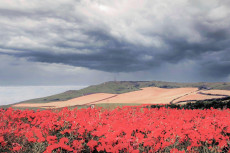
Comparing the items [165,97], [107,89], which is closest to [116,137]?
[165,97]

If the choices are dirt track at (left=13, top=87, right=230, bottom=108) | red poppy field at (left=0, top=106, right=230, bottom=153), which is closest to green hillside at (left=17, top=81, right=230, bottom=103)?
dirt track at (left=13, top=87, right=230, bottom=108)

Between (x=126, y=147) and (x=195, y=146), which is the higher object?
(x=126, y=147)

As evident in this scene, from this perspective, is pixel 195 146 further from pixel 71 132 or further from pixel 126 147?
pixel 71 132

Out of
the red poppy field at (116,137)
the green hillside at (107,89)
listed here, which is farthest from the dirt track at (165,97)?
the green hillside at (107,89)

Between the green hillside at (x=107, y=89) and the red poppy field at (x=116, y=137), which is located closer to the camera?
the red poppy field at (x=116, y=137)

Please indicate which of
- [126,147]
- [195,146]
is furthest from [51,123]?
[195,146]

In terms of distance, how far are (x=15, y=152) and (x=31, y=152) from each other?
0.56 meters

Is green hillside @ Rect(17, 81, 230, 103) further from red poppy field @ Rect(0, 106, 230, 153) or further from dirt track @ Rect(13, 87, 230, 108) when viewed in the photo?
red poppy field @ Rect(0, 106, 230, 153)

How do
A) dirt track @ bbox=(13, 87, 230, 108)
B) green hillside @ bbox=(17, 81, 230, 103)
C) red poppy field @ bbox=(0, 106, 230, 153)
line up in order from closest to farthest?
1. red poppy field @ bbox=(0, 106, 230, 153)
2. dirt track @ bbox=(13, 87, 230, 108)
3. green hillside @ bbox=(17, 81, 230, 103)

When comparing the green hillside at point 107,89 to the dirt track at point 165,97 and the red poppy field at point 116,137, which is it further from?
the red poppy field at point 116,137

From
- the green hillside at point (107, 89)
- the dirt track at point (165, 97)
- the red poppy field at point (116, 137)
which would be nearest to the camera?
the red poppy field at point (116, 137)

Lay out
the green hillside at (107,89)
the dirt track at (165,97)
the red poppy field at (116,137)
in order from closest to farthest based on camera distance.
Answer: the red poppy field at (116,137) → the dirt track at (165,97) → the green hillside at (107,89)

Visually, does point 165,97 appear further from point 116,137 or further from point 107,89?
point 107,89

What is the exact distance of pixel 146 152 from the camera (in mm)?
6328
